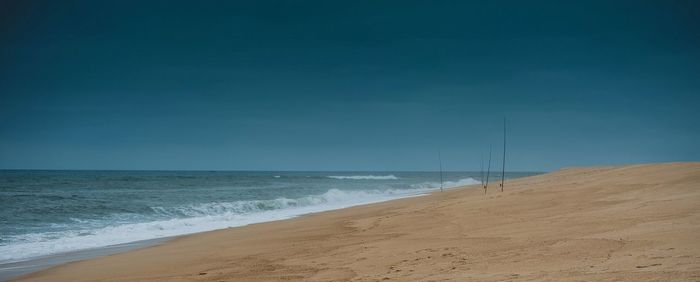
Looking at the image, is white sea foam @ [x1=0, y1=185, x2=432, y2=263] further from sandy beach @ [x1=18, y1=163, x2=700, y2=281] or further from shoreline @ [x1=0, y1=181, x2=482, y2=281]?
sandy beach @ [x1=18, y1=163, x2=700, y2=281]

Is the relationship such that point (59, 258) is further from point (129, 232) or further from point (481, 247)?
point (481, 247)

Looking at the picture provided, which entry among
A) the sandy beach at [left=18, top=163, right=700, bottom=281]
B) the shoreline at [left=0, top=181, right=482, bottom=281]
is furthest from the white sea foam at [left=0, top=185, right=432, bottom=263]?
the sandy beach at [left=18, top=163, right=700, bottom=281]

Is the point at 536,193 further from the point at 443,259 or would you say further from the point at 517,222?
the point at 443,259

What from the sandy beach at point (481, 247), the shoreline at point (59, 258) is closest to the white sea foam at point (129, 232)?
the shoreline at point (59, 258)

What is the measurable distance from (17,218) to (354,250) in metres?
17.8

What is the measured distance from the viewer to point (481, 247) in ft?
26.9

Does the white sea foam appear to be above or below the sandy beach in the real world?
below

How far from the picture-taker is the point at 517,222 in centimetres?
1055

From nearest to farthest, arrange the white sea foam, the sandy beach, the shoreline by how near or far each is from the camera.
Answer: the sandy beach, the shoreline, the white sea foam

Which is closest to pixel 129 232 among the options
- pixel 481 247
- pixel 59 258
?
pixel 59 258

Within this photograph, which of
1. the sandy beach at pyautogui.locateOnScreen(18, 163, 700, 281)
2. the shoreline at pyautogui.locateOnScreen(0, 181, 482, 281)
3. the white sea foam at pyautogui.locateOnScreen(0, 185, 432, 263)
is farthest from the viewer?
the white sea foam at pyautogui.locateOnScreen(0, 185, 432, 263)

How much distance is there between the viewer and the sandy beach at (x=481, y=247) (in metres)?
6.07

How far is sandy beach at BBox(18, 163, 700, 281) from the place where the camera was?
6.07 m

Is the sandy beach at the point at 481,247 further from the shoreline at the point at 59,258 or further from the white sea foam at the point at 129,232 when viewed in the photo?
the white sea foam at the point at 129,232
